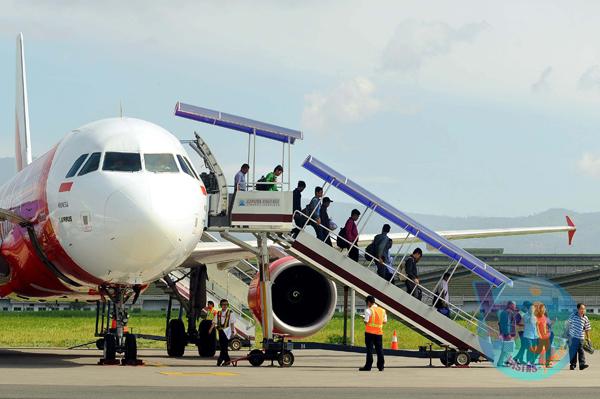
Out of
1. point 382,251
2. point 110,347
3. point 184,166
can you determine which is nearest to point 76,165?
point 184,166

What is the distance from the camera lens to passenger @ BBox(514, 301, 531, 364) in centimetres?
2241

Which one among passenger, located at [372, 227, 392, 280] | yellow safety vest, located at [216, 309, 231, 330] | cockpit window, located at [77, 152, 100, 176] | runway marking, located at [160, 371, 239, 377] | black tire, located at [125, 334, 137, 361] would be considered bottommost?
runway marking, located at [160, 371, 239, 377]

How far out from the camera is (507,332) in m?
23.4

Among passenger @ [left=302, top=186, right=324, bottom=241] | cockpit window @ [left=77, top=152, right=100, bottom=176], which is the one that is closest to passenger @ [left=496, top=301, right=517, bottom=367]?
passenger @ [left=302, top=186, right=324, bottom=241]

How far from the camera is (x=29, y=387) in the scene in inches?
622

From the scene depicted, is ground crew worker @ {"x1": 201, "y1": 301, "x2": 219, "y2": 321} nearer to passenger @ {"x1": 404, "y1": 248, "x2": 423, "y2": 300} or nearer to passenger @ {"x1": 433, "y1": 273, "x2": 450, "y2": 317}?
passenger @ {"x1": 404, "y1": 248, "x2": 423, "y2": 300}

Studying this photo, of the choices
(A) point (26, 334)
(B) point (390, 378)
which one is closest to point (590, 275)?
(A) point (26, 334)

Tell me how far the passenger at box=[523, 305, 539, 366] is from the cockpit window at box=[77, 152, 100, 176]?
838cm

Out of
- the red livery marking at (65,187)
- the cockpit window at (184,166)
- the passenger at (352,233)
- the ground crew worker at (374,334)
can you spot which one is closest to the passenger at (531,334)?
the ground crew worker at (374,334)

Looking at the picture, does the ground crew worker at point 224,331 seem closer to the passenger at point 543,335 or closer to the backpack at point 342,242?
the backpack at point 342,242

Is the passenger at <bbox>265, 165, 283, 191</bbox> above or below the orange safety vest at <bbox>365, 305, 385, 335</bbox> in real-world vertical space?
above

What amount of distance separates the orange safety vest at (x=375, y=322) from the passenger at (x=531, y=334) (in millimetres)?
2711

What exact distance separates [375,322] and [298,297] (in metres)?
4.17

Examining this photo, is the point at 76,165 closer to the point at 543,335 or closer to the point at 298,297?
the point at 298,297
